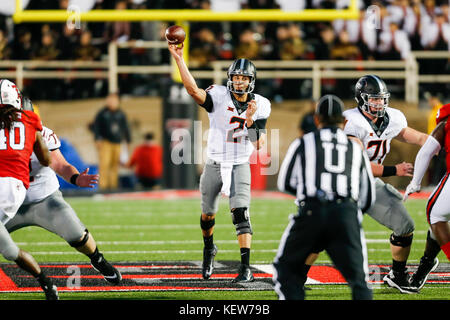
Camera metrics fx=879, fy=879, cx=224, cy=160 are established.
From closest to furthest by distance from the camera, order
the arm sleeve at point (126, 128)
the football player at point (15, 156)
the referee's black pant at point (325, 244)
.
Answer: the referee's black pant at point (325, 244)
the football player at point (15, 156)
the arm sleeve at point (126, 128)

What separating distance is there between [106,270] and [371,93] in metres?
2.33

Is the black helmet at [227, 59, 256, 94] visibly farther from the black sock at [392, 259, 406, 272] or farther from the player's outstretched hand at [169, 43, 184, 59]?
the black sock at [392, 259, 406, 272]

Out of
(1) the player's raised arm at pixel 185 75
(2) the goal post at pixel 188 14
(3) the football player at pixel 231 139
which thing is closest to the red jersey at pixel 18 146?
(1) the player's raised arm at pixel 185 75

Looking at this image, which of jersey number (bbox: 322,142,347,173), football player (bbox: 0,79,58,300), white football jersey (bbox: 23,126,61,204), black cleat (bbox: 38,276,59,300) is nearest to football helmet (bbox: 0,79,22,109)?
football player (bbox: 0,79,58,300)

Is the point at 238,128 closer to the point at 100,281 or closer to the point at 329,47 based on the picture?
the point at 100,281

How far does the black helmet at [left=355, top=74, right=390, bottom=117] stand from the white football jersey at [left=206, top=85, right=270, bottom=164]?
3.12ft

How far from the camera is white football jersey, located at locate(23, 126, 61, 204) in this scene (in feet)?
19.8

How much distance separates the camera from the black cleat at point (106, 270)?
6348mm

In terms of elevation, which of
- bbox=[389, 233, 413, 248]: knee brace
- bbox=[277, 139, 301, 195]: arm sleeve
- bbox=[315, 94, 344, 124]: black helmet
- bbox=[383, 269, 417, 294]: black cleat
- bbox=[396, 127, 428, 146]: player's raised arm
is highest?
bbox=[315, 94, 344, 124]: black helmet

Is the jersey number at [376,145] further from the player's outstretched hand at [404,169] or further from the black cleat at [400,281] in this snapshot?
the black cleat at [400,281]

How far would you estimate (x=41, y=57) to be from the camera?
17109 mm

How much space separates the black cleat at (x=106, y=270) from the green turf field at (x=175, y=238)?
10.3 inches

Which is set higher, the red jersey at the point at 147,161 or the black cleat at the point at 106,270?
the black cleat at the point at 106,270

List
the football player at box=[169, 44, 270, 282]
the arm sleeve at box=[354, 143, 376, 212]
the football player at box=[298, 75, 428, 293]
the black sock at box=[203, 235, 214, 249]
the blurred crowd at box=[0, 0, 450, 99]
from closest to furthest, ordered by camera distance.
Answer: the arm sleeve at box=[354, 143, 376, 212]
the football player at box=[298, 75, 428, 293]
the football player at box=[169, 44, 270, 282]
the black sock at box=[203, 235, 214, 249]
the blurred crowd at box=[0, 0, 450, 99]
